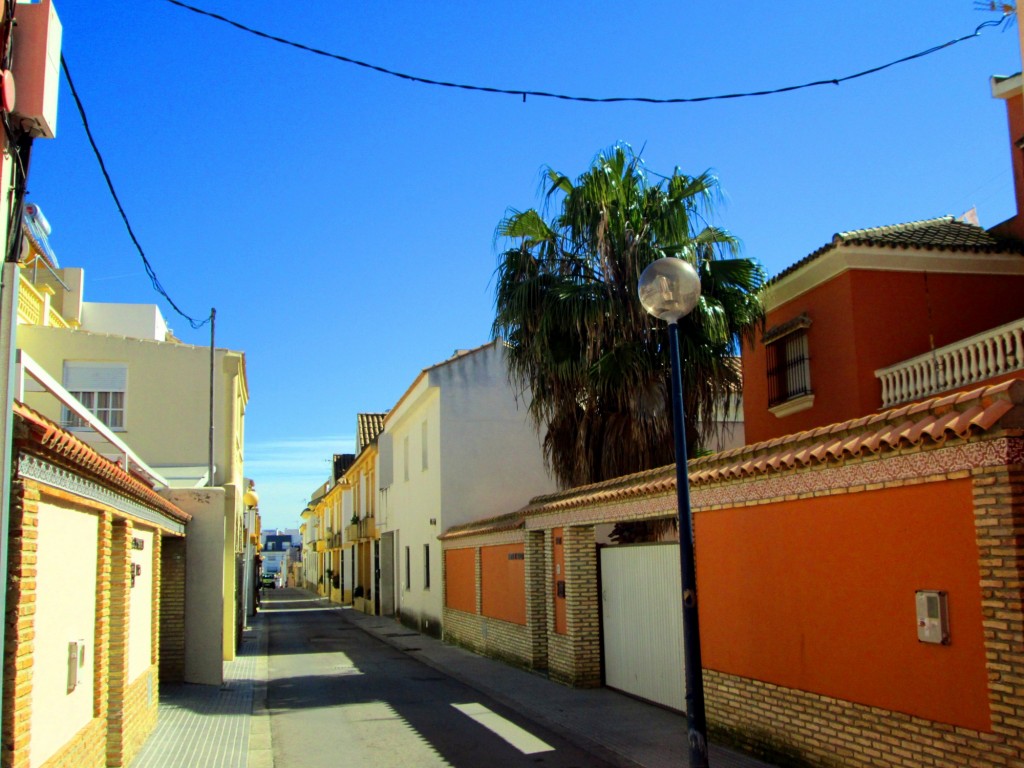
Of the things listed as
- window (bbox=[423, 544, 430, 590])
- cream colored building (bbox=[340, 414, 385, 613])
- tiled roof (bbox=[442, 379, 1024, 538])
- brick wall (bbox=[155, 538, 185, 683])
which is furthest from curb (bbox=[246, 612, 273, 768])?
cream colored building (bbox=[340, 414, 385, 613])

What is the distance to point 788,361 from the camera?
59.1 feet

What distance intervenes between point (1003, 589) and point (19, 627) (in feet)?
19.8

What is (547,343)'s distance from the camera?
55.0 ft

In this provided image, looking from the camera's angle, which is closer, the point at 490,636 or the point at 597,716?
the point at 597,716

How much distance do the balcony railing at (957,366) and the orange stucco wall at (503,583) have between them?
23.3ft

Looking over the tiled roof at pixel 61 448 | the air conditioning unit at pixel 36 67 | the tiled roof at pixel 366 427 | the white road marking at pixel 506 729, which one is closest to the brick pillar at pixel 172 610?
the white road marking at pixel 506 729

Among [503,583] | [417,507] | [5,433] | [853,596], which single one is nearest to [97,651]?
[5,433]

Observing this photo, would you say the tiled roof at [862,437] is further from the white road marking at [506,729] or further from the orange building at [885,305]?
the orange building at [885,305]

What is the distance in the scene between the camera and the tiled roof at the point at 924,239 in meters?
16.0

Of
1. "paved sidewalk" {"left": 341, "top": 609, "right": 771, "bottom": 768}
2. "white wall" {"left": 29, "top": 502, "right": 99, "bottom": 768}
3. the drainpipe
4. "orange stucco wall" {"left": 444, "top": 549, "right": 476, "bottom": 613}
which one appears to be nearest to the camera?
the drainpipe

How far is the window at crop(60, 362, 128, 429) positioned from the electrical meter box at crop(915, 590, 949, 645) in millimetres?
17436

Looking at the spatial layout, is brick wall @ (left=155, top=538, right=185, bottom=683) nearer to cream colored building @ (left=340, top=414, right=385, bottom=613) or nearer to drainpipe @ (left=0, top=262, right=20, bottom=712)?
drainpipe @ (left=0, top=262, right=20, bottom=712)

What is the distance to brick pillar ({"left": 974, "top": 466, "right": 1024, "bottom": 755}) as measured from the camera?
20.0 feet

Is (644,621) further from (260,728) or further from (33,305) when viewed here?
(33,305)
